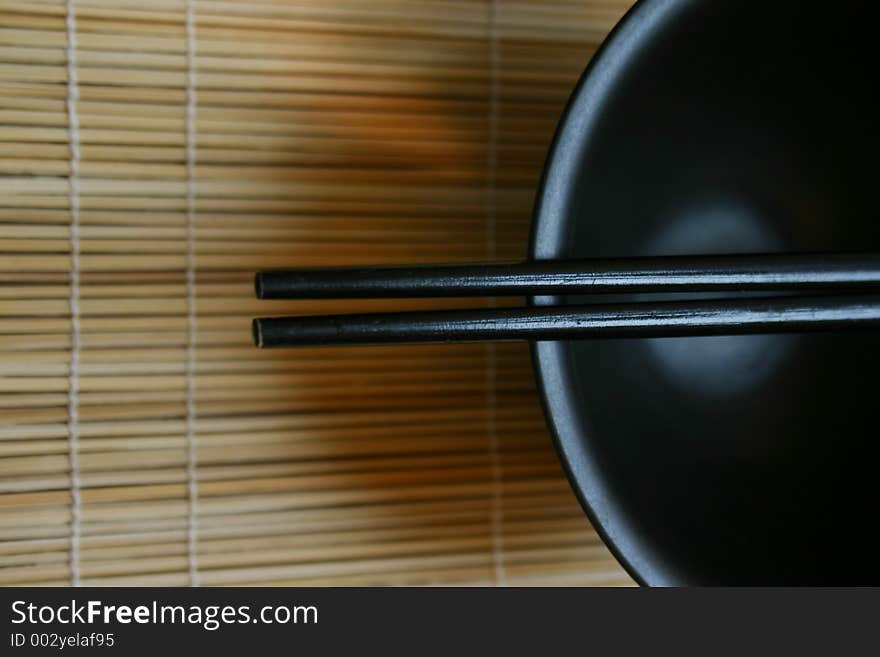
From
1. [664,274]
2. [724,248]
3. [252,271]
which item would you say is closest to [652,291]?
[664,274]

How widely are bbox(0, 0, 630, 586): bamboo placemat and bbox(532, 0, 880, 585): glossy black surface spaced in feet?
0.38

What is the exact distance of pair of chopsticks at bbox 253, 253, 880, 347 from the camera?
0.60 metres

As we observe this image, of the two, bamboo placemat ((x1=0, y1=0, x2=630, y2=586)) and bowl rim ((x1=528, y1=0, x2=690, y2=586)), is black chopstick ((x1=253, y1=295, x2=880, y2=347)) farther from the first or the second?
bamboo placemat ((x1=0, y1=0, x2=630, y2=586))

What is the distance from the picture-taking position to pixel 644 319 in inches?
24.2

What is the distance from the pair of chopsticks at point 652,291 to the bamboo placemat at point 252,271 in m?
0.21

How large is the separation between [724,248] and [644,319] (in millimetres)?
234

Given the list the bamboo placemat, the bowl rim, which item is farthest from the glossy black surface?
the bamboo placemat

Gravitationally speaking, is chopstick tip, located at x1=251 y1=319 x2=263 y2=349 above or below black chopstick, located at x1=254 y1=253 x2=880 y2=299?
below

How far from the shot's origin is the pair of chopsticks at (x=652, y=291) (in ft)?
1.98

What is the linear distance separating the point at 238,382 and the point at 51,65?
29cm

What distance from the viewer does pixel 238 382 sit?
0.79 meters

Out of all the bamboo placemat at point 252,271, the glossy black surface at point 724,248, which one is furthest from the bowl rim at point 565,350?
the bamboo placemat at point 252,271
